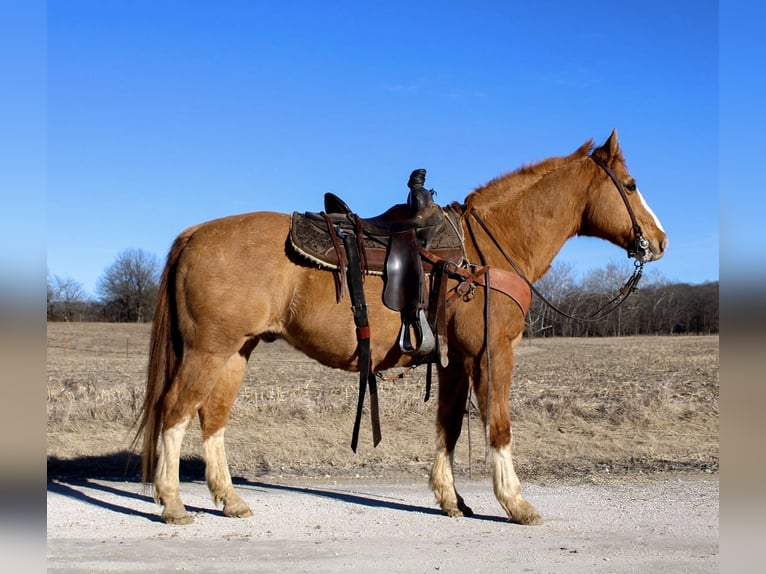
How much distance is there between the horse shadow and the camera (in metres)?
6.04

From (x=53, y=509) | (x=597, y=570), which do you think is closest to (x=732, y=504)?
(x=597, y=570)

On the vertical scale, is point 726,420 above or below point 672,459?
above

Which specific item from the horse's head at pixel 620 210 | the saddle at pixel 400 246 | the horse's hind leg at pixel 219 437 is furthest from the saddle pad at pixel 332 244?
the horse's head at pixel 620 210

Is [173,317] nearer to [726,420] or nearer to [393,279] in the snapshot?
[393,279]

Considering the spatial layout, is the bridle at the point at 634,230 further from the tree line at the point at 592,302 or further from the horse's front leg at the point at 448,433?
the tree line at the point at 592,302

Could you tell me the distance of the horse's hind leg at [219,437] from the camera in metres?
5.82

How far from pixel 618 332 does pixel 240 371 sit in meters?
55.6

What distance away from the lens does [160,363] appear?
566 centimetres

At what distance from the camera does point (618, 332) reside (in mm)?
57031

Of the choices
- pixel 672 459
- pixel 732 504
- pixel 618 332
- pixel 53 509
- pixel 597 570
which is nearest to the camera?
pixel 732 504

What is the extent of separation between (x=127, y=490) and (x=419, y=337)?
3765 mm

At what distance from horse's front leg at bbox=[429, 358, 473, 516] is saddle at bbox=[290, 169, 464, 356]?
2.28ft

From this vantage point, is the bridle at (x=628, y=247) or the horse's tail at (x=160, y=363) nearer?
the horse's tail at (x=160, y=363)

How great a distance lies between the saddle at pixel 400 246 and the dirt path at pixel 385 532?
156 centimetres
